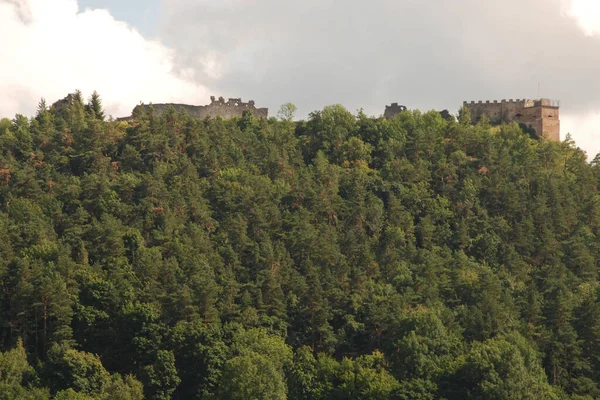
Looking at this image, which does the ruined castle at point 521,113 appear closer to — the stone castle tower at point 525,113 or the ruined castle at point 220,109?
the stone castle tower at point 525,113

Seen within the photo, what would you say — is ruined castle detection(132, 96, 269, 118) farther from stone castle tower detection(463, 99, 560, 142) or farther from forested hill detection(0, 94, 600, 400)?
stone castle tower detection(463, 99, 560, 142)

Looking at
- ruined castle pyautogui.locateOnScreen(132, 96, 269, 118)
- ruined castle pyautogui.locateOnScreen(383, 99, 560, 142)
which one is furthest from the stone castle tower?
ruined castle pyautogui.locateOnScreen(132, 96, 269, 118)

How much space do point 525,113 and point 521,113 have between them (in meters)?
0.45

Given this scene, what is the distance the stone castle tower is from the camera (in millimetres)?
117500

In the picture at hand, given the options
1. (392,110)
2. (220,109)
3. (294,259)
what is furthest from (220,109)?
(294,259)

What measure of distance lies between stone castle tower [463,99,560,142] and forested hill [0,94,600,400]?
11.3ft

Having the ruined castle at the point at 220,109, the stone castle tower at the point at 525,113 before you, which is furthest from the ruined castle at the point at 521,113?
the ruined castle at the point at 220,109

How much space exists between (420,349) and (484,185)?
30.9 m

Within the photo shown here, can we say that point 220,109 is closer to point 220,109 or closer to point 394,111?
point 220,109

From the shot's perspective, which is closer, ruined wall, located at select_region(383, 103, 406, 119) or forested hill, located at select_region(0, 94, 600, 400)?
forested hill, located at select_region(0, 94, 600, 400)

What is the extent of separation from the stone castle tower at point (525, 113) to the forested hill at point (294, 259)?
11.3ft

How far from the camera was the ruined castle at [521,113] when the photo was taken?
117500 millimetres

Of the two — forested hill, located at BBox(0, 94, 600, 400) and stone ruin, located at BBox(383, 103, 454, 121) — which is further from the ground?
stone ruin, located at BBox(383, 103, 454, 121)

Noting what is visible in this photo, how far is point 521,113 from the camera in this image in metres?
119
